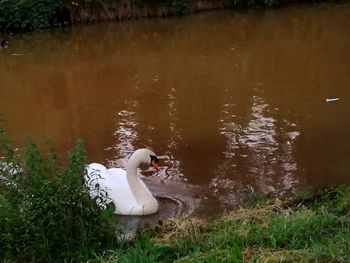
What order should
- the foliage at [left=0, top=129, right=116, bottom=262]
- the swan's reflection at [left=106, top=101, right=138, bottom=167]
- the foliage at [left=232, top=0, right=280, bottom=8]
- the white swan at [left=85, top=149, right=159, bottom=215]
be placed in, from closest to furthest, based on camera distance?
the foliage at [left=0, top=129, right=116, bottom=262], the white swan at [left=85, top=149, right=159, bottom=215], the swan's reflection at [left=106, top=101, right=138, bottom=167], the foliage at [left=232, top=0, right=280, bottom=8]

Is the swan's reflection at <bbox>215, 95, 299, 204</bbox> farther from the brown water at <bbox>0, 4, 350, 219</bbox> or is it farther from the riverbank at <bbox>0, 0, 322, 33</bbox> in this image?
the riverbank at <bbox>0, 0, 322, 33</bbox>

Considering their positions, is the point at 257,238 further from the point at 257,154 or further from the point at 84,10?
the point at 84,10

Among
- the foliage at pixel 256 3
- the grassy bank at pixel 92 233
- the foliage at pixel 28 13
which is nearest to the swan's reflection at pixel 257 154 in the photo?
the grassy bank at pixel 92 233

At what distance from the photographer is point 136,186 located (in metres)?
6.61

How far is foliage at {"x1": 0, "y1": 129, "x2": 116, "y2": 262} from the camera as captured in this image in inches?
184

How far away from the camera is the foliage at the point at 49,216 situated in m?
4.68

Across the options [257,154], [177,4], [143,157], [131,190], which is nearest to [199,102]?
[257,154]

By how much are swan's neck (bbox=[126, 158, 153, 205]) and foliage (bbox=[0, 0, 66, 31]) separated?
1408 centimetres

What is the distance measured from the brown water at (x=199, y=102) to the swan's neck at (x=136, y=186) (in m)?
0.34

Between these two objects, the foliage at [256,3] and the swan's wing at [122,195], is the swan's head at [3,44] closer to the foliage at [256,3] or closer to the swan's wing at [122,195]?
the foliage at [256,3]

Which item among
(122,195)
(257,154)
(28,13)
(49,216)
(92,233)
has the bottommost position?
(257,154)

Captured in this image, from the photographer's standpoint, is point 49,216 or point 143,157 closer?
point 49,216

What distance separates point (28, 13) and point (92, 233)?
1602 centimetres

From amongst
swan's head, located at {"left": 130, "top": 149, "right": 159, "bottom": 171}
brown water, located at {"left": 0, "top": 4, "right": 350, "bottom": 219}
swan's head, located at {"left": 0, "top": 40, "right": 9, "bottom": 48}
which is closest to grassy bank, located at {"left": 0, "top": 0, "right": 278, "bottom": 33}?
brown water, located at {"left": 0, "top": 4, "right": 350, "bottom": 219}
